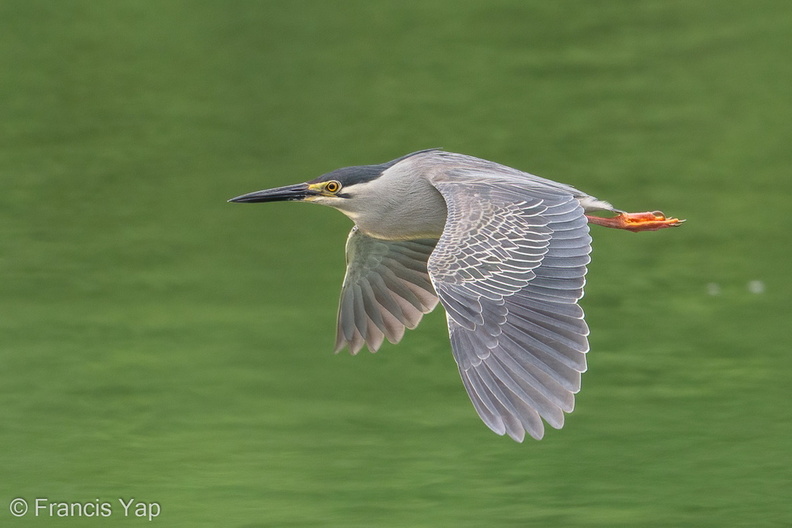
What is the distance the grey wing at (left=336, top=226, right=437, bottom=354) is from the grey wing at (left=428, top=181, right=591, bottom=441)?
1.27 metres

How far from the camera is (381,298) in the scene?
10477 mm

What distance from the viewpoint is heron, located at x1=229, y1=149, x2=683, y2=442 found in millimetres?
7922

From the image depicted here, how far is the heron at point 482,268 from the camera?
7.92 metres

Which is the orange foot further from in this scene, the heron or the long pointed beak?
the long pointed beak

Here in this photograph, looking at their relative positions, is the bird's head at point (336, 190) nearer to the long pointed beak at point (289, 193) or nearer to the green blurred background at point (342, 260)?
the long pointed beak at point (289, 193)

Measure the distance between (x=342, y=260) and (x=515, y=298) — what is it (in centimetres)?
662

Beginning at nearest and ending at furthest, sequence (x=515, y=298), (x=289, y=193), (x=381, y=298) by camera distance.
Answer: (x=515, y=298), (x=289, y=193), (x=381, y=298)

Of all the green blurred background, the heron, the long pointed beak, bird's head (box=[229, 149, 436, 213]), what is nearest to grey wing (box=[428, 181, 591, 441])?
the heron

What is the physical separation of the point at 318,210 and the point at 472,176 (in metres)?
6.73

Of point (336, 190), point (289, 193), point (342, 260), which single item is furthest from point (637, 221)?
point (342, 260)

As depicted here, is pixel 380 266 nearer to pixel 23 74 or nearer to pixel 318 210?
pixel 318 210

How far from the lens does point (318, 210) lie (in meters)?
16.4

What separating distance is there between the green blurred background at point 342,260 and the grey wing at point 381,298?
3.19 ft

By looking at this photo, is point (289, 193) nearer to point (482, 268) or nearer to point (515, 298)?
point (482, 268)
